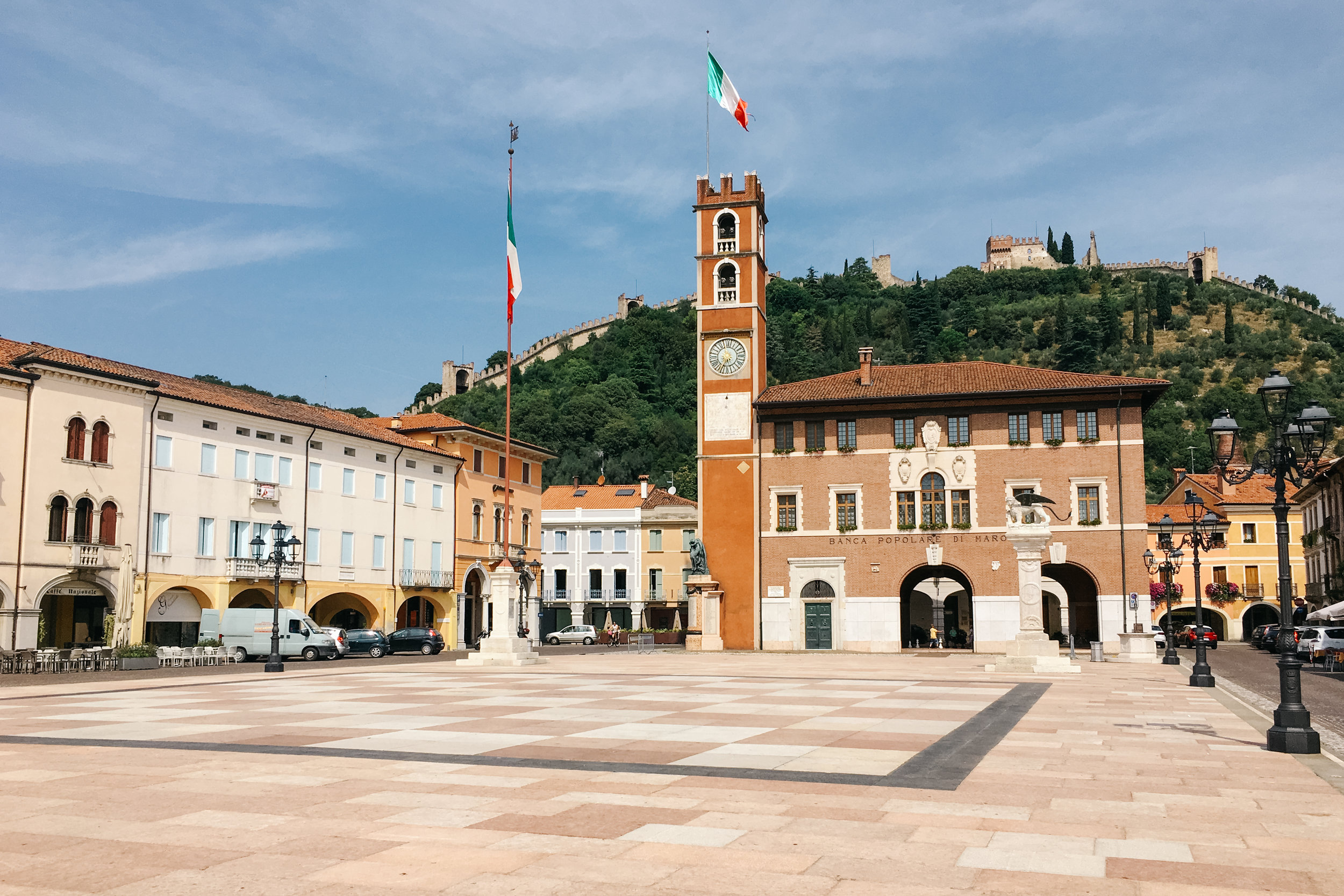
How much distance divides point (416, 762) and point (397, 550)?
44.8m

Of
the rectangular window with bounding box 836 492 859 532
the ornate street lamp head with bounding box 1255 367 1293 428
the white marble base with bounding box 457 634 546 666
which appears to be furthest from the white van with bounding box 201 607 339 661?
the ornate street lamp head with bounding box 1255 367 1293 428

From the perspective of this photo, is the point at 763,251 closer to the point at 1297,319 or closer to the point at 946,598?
the point at 946,598

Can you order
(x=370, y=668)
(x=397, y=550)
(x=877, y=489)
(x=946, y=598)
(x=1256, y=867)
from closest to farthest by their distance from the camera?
1. (x=1256, y=867)
2. (x=370, y=668)
3. (x=877, y=489)
4. (x=397, y=550)
5. (x=946, y=598)

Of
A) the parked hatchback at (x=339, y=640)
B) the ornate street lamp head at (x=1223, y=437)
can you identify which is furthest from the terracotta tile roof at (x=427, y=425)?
the ornate street lamp head at (x=1223, y=437)

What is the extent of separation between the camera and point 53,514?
38781 mm

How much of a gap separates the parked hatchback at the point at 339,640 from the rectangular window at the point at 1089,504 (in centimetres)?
3173

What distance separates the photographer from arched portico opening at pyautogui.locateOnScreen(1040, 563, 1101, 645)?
5131 cm

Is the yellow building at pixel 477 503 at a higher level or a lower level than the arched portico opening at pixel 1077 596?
higher

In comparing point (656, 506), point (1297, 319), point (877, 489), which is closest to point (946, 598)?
point (656, 506)

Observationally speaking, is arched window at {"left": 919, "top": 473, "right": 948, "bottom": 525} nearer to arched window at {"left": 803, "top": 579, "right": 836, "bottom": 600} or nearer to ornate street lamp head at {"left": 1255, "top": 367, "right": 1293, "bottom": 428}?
arched window at {"left": 803, "top": 579, "right": 836, "bottom": 600}

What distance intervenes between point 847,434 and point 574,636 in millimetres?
24766

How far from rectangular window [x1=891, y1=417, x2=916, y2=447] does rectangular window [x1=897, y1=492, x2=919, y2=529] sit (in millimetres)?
2274

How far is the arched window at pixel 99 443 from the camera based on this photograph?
4038 cm

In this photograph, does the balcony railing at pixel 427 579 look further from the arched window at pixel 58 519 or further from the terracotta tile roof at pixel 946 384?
the terracotta tile roof at pixel 946 384
